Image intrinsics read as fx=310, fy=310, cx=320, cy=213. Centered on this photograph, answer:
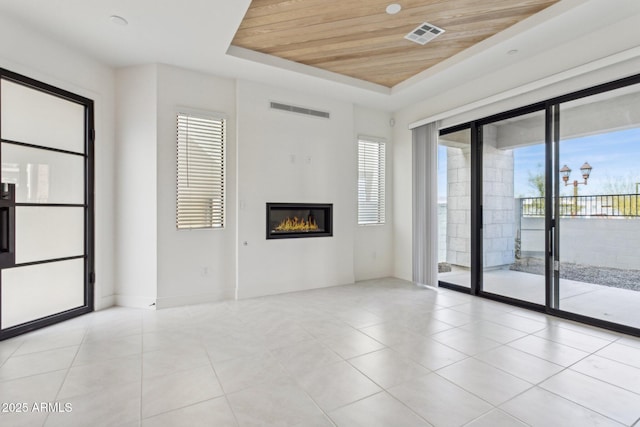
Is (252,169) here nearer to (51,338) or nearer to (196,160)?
(196,160)

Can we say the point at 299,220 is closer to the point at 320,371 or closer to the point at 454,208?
the point at 454,208

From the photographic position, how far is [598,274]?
11.0 feet

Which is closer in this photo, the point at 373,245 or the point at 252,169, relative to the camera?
the point at 252,169

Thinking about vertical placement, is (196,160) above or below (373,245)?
above

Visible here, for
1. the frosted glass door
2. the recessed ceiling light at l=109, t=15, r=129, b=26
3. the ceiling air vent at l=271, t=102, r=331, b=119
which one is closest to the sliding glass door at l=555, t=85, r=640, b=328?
the ceiling air vent at l=271, t=102, r=331, b=119

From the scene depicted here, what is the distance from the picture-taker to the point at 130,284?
396cm

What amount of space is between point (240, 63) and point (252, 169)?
1340 millimetres

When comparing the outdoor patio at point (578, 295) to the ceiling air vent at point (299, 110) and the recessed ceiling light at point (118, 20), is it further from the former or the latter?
the recessed ceiling light at point (118, 20)

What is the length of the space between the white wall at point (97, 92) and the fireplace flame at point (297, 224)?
7.31 feet

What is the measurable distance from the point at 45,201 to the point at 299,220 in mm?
3063

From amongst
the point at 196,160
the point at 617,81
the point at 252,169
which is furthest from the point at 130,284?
the point at 617,81

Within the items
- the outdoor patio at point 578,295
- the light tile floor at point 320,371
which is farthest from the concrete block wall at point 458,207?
the light tile floor at point 320,371

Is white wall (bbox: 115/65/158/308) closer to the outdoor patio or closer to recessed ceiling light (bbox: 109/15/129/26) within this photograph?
recessed ceiling light (bbox: 109/15/129/26)

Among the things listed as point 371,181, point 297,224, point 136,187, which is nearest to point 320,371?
point 297,224
